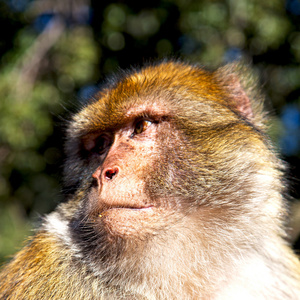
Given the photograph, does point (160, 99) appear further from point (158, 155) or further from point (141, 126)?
point (158, 155)

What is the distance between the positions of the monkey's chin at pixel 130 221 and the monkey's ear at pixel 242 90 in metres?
1.15

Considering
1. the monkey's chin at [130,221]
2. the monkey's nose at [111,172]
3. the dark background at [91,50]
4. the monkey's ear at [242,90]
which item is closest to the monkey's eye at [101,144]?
the monkey's nose at [111,172]

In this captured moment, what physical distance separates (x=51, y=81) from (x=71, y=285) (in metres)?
4.76

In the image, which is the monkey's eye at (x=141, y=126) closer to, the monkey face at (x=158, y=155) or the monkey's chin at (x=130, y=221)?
the monkey face at (x=158, y=155)

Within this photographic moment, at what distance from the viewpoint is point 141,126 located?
242cm

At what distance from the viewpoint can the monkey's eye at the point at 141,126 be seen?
7.87 ft

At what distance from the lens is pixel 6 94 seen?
5562 millimetres

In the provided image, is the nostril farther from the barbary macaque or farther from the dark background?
the dark background

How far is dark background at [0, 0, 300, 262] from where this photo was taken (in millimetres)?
5520

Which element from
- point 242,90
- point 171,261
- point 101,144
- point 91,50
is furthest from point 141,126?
point 91,50

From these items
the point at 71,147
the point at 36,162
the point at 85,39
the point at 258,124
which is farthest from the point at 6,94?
the point at 258,124

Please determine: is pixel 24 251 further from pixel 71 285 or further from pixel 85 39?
pixel 85 39

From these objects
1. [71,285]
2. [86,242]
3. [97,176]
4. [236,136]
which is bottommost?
[71,285]

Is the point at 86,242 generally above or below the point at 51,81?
below
